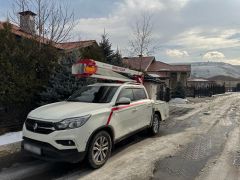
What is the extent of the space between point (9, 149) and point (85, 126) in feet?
9.09

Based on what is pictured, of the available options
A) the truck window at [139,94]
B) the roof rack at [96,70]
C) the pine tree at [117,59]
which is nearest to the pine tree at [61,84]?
the roof rack at [96,70]

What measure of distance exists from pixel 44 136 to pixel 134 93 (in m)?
2.85

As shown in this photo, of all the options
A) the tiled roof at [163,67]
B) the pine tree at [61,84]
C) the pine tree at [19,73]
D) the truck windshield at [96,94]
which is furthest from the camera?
the tiled roof at [163,67]

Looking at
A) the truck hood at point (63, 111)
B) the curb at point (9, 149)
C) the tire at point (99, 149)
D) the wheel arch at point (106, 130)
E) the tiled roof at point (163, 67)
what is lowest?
the curb at point (9, 149)

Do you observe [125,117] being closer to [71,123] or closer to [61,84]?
[71,123]

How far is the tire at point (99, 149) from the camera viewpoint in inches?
183

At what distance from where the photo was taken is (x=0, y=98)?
702 cm

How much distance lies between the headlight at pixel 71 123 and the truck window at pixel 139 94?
7.53 feet

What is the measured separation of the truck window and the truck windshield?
0.80m

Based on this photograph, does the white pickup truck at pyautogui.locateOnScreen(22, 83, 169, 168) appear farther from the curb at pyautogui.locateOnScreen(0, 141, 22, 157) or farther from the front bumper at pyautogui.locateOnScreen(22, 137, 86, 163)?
the curb at pyautogui.locateOnScreen(0, 141, 22, 157)

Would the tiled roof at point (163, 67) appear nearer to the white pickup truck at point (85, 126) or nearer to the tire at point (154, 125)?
the tire at point (154, 125)

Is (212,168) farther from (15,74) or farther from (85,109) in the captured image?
(15,74)

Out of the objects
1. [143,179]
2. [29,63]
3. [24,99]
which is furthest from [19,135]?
[143,179]

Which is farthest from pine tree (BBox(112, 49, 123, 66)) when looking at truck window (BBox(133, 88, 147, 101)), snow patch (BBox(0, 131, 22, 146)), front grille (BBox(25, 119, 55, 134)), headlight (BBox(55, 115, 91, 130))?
headlight (BBox(55, 115, 91, 130))
